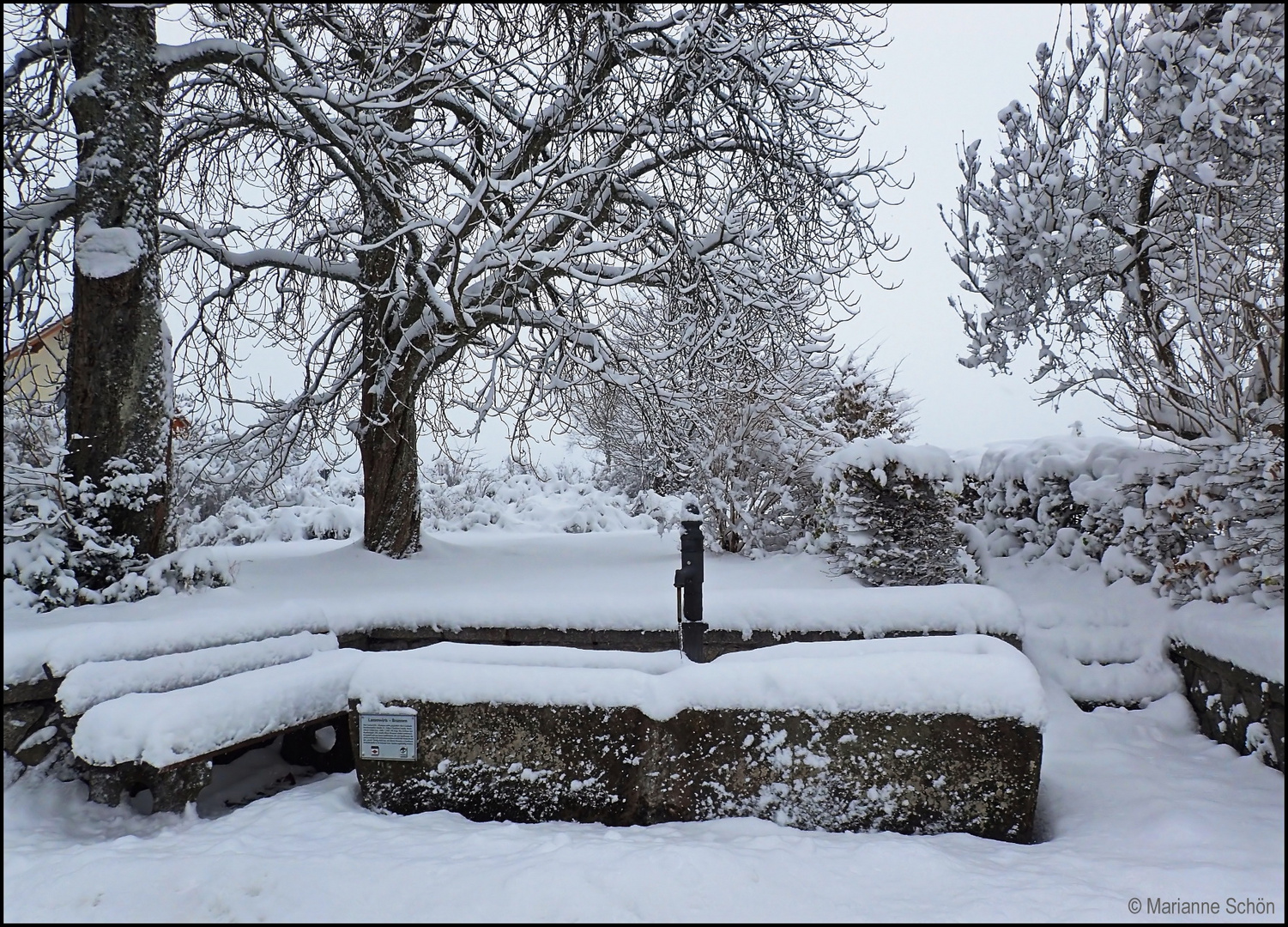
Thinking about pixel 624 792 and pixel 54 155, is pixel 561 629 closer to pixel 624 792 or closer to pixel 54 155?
pixel 624 792

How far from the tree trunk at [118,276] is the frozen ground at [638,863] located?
202cm

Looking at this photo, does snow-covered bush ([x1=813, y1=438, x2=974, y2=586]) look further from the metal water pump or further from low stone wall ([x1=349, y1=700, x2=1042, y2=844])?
low stone wall ([x1=349, y1=700, x2=1042, y2=844])

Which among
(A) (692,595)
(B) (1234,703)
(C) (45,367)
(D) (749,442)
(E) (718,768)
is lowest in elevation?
(E) (718,768)

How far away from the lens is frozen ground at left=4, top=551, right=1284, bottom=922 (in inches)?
94.0

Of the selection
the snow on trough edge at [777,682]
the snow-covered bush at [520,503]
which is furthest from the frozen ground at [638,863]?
the snow-covered bush at [520,503]

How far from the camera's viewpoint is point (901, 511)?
560cm

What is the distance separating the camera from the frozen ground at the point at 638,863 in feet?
7.84

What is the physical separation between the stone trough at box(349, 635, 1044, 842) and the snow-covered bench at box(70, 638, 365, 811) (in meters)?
0.53

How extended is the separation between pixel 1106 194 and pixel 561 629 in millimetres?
5448

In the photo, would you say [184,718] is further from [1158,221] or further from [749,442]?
[1158,221]

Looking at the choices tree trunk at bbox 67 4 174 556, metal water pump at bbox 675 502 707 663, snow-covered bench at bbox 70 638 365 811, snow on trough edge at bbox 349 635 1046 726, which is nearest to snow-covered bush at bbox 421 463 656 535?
tree trunk at bbox 67 4 174 556

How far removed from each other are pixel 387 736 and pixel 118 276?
12.1 ft

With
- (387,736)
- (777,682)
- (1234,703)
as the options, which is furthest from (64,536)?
(1234,703)

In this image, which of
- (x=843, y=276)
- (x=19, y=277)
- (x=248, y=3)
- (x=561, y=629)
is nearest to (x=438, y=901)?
(x=561, y=629)
